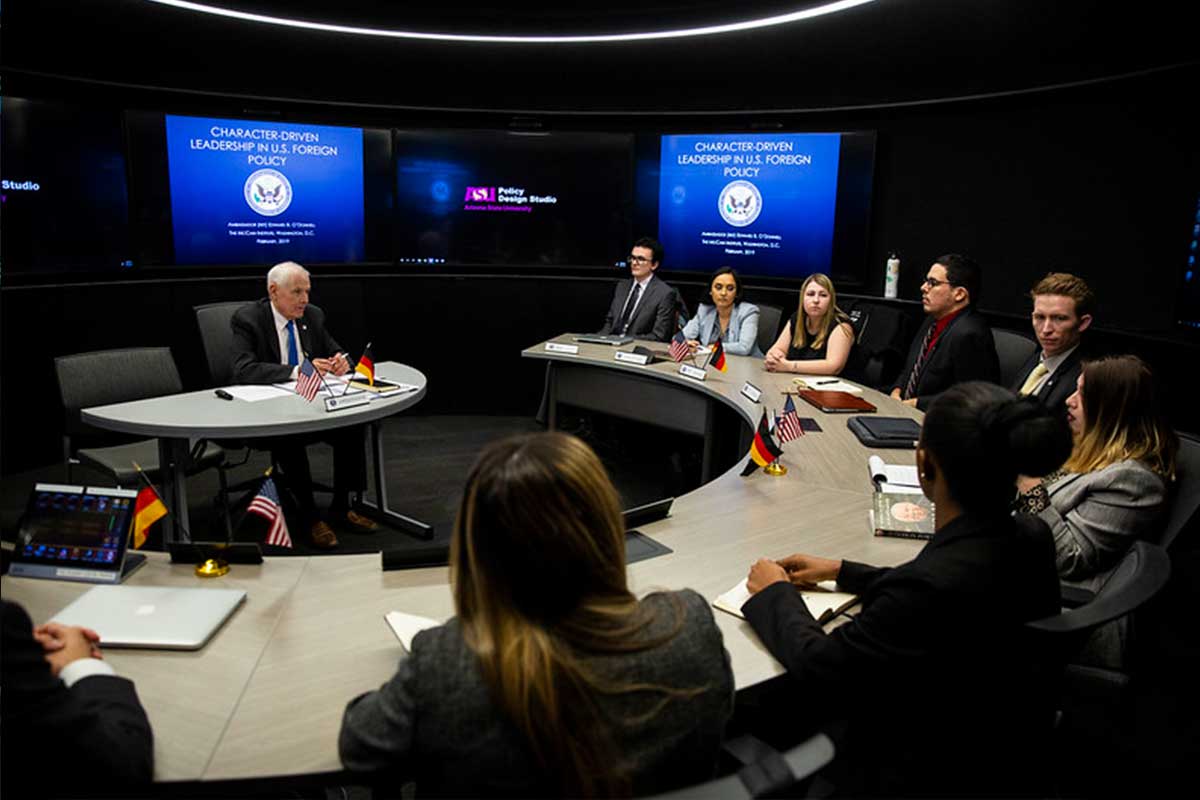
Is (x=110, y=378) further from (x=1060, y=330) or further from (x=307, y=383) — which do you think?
(x=1060, y=330)

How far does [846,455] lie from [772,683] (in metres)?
1.61

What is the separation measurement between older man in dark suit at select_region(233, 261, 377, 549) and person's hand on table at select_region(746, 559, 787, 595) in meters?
2.56

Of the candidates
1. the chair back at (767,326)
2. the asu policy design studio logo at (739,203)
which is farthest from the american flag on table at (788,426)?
the asu policy design studio logo at (739,203)

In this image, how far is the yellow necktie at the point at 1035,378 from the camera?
3.29 metres

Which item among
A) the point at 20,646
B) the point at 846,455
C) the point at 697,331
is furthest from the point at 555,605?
the point at 697,331

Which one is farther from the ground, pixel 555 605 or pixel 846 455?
pixel 555 605

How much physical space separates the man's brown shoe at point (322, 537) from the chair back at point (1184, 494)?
3.20 m

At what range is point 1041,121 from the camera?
4.79 meters

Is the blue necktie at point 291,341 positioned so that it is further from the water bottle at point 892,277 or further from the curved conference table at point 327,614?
the water bottle at point 892,277

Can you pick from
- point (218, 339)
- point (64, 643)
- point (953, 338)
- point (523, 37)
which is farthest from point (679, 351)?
point (64, 643)

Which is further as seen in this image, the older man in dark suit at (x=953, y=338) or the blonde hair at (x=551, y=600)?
the older man in dark suit at (x=953, y=338)

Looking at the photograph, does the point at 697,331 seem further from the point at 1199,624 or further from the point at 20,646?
the point at 20,646

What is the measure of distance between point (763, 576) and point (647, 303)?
154 inches

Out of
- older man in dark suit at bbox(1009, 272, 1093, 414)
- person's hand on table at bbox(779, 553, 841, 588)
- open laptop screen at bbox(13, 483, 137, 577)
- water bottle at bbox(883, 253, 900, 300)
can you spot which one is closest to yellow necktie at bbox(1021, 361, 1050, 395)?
older man in dark suit at bbox(1009, 272, 1093, 414)
